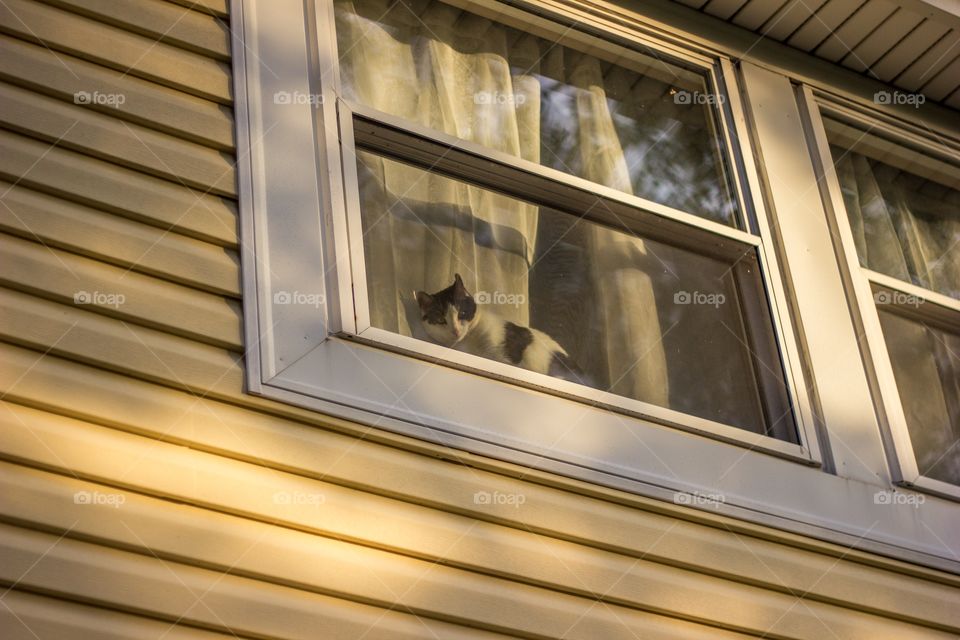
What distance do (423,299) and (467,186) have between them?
44cm

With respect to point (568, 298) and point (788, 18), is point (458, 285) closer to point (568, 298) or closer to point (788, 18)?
point (568, 298)

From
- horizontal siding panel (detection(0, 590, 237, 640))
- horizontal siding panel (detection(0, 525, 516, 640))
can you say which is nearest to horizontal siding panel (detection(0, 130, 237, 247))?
horizontal siding panel (detection(0, 525, 516, 640))

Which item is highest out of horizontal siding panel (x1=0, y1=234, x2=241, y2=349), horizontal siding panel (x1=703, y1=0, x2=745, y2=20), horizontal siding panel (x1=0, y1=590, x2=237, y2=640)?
horizontal siding panel (x1=703, y1=0, x2=745, y2=20)

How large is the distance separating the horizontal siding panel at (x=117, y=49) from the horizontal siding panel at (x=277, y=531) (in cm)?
96

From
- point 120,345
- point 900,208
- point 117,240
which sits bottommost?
point 120,345

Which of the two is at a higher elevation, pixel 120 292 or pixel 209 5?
pixel 209 5

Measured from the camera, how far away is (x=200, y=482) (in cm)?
223

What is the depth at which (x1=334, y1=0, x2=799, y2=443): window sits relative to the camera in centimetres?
289

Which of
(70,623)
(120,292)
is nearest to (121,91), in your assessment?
(120,292)

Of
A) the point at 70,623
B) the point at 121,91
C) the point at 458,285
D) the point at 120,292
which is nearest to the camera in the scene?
the point at 70,623

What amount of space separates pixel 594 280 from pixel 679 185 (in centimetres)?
57

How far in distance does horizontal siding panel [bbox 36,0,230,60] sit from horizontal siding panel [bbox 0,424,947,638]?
43.4 inches

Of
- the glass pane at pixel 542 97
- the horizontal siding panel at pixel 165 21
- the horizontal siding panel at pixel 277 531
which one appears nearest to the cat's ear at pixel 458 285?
the glass pane at pixel 542 97

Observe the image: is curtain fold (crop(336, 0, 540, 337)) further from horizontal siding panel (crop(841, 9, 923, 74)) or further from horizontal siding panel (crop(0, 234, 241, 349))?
horizontal siding panel (crop(841, 9, 923, 74))
